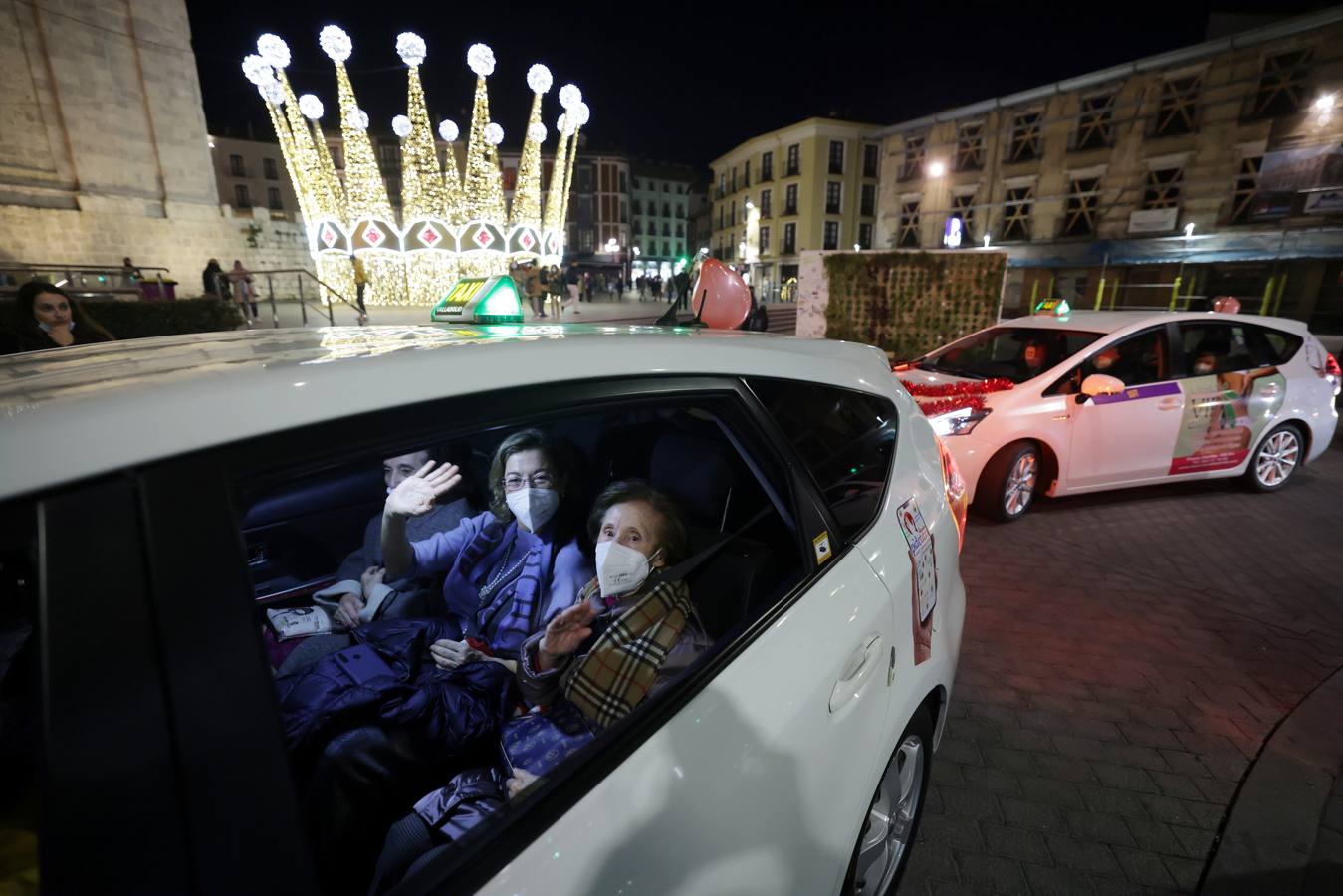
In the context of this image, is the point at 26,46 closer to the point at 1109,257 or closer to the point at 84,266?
the point at 84,266

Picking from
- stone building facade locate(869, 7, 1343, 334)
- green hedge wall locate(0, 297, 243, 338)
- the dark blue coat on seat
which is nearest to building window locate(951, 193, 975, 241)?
stone building facade locate(869, 7, 1343, 334)

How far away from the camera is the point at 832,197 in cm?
3984

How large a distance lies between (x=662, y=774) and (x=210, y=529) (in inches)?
29.2

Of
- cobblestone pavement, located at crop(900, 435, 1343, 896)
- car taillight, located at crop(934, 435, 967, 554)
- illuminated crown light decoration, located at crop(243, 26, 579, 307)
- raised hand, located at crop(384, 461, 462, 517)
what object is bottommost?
cobblestone pavement, located at crop(900, 435, 1343, 896)

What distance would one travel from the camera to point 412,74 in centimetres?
1547

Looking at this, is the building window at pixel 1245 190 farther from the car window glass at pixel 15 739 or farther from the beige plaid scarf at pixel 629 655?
the car window glass at pixel 15 739

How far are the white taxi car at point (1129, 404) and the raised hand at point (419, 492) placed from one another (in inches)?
163

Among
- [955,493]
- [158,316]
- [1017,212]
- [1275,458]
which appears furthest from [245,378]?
[1017,212]

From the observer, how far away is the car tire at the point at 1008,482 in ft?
15.9

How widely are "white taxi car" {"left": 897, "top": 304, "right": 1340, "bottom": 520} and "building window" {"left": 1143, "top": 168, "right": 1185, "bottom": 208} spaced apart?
21.5 m

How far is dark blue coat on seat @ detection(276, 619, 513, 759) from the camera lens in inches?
54.9

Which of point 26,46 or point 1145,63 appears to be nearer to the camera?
point 26,46

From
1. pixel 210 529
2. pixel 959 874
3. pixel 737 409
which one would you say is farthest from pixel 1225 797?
pixel 210 529

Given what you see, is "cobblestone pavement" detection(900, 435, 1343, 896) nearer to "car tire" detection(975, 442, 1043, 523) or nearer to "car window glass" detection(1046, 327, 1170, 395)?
"car tire" detection(975, 442, 1043, 523)
